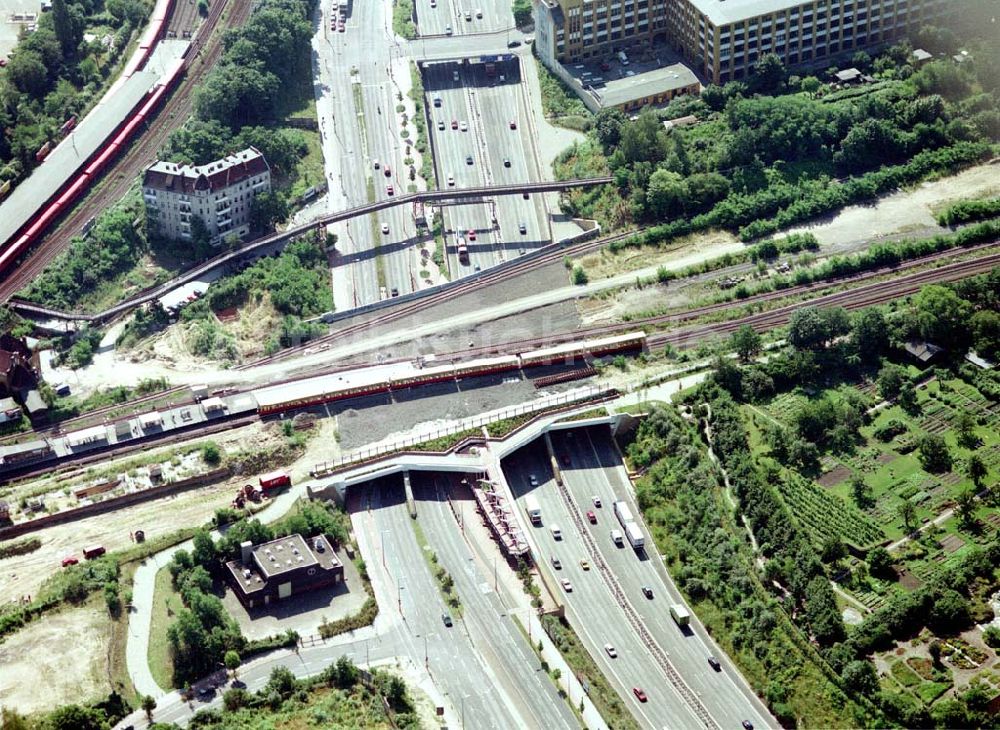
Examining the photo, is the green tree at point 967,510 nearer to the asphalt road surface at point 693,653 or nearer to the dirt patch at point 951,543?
the dirt patch at point 951,543

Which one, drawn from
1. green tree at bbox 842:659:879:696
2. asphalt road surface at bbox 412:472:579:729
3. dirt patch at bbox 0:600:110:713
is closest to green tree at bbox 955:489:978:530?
green tree at bbox 842:659:879:696

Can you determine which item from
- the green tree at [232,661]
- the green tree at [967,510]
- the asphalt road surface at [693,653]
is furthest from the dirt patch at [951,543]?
the green tree at [232,661]

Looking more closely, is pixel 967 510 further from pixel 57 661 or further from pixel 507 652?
pixel 57 661

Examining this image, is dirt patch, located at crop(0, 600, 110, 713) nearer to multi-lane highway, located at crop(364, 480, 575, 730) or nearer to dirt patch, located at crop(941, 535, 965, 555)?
multi-lane highway, located at crop(364, 480, 575, 730)

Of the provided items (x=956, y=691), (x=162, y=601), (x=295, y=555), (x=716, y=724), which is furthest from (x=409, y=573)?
(x=956, y=691)

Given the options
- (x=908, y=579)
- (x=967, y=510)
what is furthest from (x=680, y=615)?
(x=967, y=510)
